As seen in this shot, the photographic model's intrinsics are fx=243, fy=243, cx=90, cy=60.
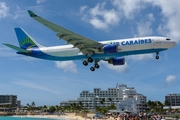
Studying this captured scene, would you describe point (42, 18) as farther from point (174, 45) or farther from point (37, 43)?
point (174, 45)

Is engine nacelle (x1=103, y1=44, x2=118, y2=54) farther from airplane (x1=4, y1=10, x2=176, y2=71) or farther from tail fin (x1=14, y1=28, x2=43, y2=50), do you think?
tail fin (x1=14, y1=28, x2=43, y2=50)

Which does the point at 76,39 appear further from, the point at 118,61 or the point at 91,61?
the point at 118,61

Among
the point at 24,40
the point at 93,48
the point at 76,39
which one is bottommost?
the point at 93,48

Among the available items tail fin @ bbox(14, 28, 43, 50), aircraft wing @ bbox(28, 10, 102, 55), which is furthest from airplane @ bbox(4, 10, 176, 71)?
tail fin @ bbox(14, 28, 43, 50)

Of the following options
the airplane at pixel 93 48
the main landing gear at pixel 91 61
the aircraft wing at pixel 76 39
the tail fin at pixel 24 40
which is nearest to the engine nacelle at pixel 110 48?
the airplane at pixel 93 48

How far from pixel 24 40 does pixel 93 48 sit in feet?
51.0

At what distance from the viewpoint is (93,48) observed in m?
38.8

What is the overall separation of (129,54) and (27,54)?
18.2m

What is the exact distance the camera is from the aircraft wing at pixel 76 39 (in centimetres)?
3282

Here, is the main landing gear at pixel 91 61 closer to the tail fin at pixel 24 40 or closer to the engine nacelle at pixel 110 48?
the engine nacelle at pixel 110 48

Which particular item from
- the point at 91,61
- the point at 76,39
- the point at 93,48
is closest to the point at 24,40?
the point at 76,39

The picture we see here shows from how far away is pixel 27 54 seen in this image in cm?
4322

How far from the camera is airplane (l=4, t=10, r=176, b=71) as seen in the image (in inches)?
1428

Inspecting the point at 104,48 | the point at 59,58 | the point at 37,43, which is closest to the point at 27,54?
the point at 37,43
